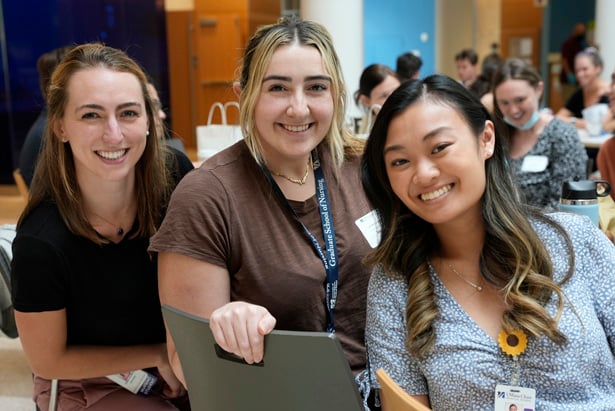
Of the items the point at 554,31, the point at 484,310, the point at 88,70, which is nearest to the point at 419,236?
the point at 484,310

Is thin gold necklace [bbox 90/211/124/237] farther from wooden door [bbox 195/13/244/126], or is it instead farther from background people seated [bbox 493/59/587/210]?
wooden door [bbox 195/13/244/126]

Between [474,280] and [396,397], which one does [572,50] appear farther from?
[396,397]

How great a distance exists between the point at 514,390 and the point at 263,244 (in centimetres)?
72

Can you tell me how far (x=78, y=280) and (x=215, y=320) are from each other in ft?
3.01

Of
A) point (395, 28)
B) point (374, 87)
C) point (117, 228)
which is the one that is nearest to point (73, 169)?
point (117, 228)

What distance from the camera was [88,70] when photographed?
6.56 ft

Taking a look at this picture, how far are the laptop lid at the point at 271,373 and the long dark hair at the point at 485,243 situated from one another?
41 centimetres

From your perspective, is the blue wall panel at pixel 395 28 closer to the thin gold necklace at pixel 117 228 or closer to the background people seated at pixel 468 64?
the background people seated at pixel 468 64

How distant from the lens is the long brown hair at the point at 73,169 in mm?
1983

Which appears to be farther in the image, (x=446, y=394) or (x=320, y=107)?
(x=320, y=107)

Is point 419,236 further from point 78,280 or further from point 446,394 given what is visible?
point 78,280

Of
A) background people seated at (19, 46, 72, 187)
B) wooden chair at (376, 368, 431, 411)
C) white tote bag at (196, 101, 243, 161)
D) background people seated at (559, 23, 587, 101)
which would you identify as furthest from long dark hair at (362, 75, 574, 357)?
background people seated at (559, 23, 587, 101)

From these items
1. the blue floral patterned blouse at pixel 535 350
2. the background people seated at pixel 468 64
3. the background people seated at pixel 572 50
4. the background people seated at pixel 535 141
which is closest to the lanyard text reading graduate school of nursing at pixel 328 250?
the blue floral patterned blouse at pixel 535 350

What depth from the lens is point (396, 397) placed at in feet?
4.00
